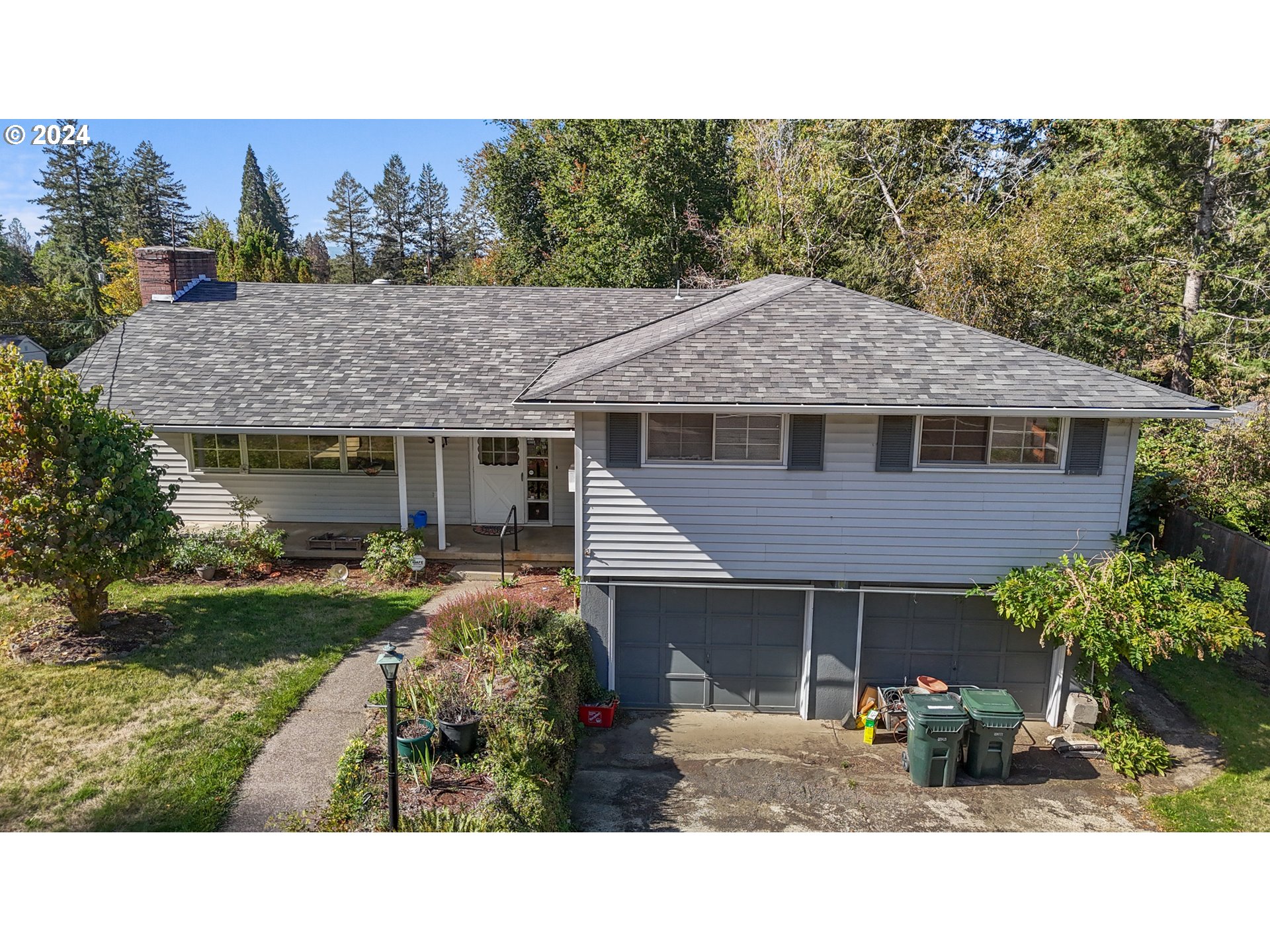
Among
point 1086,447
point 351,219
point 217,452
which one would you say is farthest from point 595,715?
point 351,219

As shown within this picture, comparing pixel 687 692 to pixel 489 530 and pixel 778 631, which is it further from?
pixel 489 530

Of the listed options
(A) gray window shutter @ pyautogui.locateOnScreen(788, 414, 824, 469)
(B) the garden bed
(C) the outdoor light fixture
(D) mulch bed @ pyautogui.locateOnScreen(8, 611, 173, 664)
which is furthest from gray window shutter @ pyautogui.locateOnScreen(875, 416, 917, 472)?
(D) mulch bed @ pyautogui.locateOnScreen(8, 611, 173, 664)

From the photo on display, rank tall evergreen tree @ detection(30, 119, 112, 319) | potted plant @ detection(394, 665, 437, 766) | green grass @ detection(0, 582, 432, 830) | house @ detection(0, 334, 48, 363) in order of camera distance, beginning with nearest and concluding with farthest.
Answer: green grass @ detection(0, 582, 432, 830)
potted plant @ detection(394, 665, 437, 766)
house @ detection(0, 334, 48, 363)
tall evergreen tree @ detection(30, 119, 112, 319)

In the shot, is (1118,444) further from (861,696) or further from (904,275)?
(904,275)

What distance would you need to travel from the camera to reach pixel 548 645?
9.68m

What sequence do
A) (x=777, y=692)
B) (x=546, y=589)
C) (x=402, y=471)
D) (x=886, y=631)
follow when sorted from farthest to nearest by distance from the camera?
(x=402, y=471), (x=546, y=589), (x=777, y=692), (x=886, y=631)

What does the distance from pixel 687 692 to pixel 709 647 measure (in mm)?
729

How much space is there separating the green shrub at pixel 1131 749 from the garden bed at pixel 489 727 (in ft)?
21.8

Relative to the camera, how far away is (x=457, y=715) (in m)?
7.95

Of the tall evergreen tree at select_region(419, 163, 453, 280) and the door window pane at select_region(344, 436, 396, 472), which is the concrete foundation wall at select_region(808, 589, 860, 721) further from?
the tall evergreen tree at select_region(419, 163, 453, 280)

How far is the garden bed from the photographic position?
6836mm

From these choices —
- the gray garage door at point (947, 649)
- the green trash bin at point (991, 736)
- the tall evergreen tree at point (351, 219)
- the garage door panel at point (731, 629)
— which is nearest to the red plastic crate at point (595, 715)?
the garage door panel at point (731, 629)

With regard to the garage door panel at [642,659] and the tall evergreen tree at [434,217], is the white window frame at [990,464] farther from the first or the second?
the tall evergreen tree at [434,217]

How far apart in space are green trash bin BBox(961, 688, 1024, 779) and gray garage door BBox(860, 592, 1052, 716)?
117 cm
